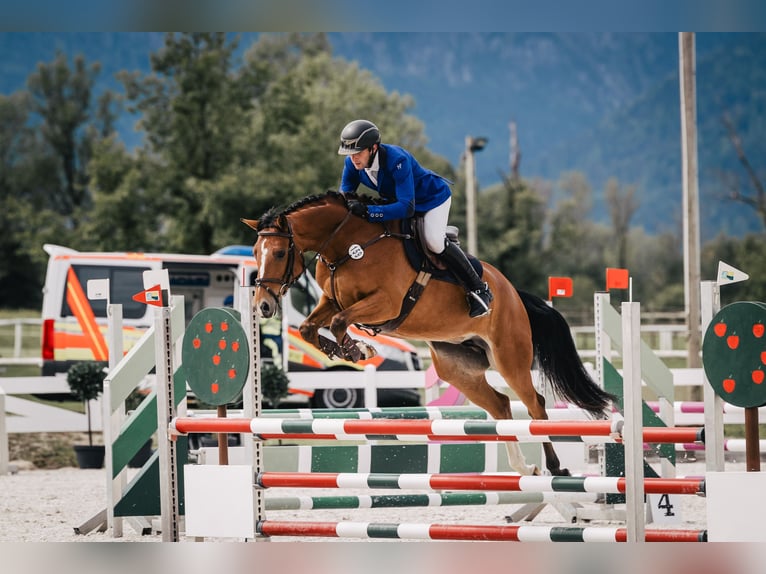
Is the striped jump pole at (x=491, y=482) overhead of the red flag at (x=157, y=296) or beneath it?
beneath

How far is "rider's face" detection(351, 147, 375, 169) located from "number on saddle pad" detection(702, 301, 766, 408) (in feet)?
5.63

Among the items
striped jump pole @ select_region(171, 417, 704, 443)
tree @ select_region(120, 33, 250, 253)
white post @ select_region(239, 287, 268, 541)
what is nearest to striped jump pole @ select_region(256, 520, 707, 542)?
white post @ select_region(239, 287, 268, 541)

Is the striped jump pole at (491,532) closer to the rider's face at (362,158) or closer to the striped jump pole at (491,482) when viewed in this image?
the striped jump pole at (491,482)

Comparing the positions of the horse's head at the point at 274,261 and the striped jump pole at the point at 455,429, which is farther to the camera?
the horse's head at the point at 274,261

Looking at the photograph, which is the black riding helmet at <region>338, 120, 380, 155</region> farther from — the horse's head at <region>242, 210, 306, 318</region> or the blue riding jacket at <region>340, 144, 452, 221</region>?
the horse's head at <region>242, 210, 306, 318</region>

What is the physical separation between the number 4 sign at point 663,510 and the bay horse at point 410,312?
1.72 ft

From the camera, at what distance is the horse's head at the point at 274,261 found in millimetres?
3979

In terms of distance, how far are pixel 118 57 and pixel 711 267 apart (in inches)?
2042

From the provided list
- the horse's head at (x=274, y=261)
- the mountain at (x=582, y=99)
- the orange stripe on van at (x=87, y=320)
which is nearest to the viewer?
the horse's head at (x=274, y=261)

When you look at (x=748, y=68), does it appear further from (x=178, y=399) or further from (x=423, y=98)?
(x=178, y=399)

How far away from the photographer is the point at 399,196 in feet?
14.3

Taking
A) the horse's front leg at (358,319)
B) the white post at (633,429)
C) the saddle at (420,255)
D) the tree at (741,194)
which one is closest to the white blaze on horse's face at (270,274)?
the horse's front leg at (358,319)

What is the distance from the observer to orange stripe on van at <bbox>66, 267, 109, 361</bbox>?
9406 millimetres
